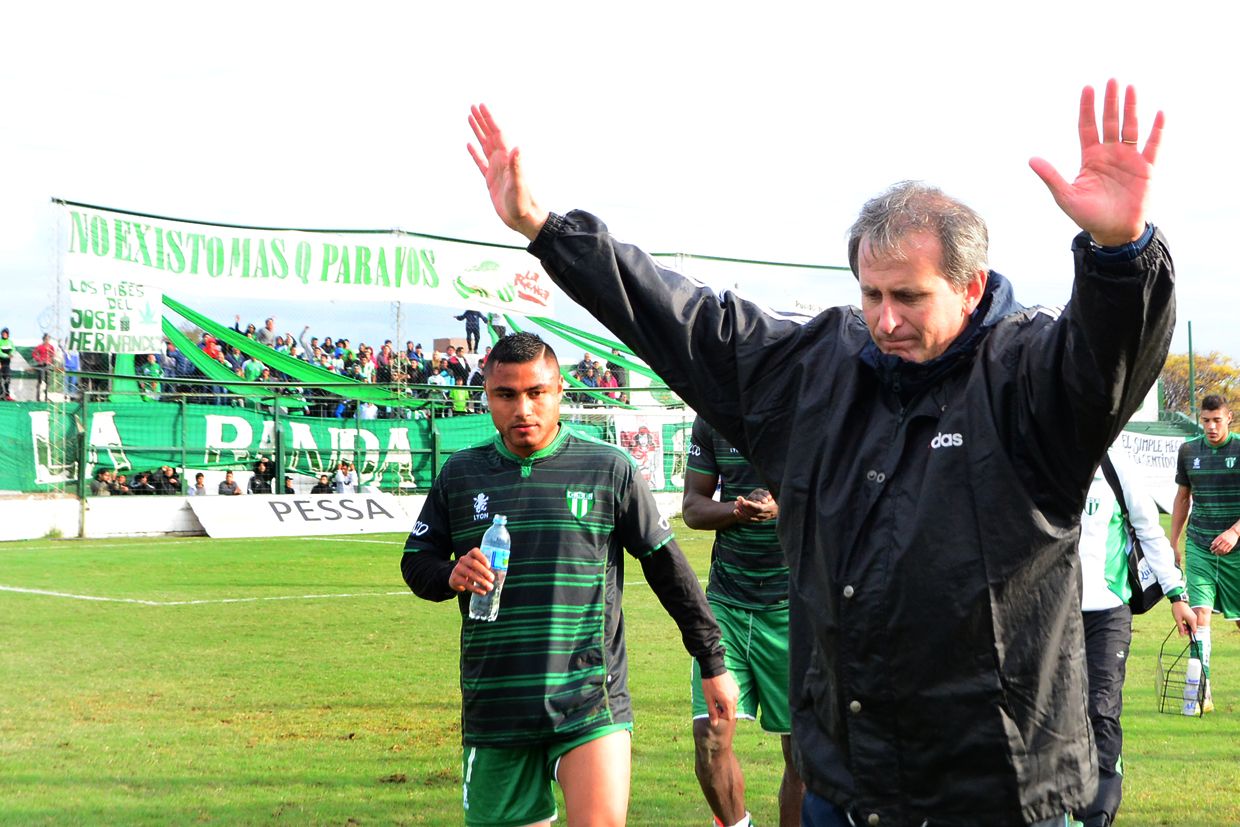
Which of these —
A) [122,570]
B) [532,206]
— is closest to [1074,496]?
[532,206]

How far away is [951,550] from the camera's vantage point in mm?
2383

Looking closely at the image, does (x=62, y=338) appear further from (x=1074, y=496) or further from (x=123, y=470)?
(x=1074, y=496)

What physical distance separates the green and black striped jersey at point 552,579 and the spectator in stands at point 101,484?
20.4 metres

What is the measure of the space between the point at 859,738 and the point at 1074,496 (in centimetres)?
68

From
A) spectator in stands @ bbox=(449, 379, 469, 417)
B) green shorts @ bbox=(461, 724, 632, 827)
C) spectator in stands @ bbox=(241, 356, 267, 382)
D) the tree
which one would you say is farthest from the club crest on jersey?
the tree

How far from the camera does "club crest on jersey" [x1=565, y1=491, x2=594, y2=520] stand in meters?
4.54

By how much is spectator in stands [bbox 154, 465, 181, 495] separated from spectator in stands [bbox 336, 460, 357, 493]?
326cm

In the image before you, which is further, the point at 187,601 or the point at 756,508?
the point at 187,601

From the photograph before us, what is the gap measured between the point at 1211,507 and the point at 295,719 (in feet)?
29.8

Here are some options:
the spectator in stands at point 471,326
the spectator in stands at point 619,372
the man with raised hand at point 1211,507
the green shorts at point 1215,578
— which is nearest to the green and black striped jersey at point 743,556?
the man with raised hand at point 1211,507

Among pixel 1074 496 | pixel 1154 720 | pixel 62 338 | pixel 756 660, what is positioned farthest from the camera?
pixel 62 338

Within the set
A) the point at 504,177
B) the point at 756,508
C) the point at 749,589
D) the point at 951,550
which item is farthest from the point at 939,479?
Answer: the point at 749,589

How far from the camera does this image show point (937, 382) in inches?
99.2

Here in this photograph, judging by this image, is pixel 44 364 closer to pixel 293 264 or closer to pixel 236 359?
pixel 236 359
